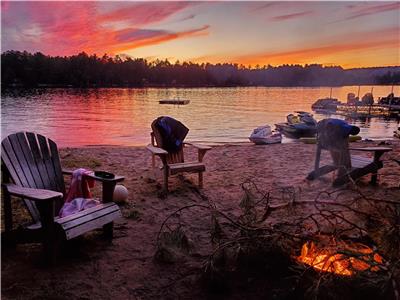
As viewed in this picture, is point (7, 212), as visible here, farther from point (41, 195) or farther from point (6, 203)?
point (41, 195)

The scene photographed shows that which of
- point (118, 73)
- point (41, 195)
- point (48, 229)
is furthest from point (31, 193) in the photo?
point (118, 73)

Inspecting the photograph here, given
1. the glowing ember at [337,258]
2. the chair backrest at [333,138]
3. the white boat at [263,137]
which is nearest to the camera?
the glowing ember at [337,258]

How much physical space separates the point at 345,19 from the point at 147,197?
13.3 feet

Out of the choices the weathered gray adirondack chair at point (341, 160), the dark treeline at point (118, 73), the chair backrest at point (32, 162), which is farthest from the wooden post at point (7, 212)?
the dark treeline at point (118, 73)

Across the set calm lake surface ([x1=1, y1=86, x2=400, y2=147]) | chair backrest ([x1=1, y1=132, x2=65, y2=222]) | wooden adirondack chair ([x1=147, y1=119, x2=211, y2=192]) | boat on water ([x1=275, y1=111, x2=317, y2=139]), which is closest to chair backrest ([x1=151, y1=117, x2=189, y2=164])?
wooden adirondack chair ([x1=147, y1=119, x2=211, y2=192])

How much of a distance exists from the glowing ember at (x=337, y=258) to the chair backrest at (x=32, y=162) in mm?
2305

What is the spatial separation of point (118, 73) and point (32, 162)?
101189mm

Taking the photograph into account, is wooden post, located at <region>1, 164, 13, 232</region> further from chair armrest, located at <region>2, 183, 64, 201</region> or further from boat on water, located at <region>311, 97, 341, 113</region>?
boat on water, located at <region>311, 97, 341, 113</region>

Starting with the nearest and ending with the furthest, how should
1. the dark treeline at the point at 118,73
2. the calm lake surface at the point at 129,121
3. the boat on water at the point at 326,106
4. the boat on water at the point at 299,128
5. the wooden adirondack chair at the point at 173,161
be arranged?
the wooden adirondack chair at the point at 173,161 → the boat on water at the point at 299,128 → the calm lake surface at the point at 129,121 → the boat on water at the point at 326,106 → the dark treeline at the point at 118,73

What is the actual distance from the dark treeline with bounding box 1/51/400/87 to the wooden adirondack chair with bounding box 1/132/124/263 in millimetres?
57709

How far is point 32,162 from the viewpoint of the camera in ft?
11.3

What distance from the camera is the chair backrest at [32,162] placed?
3.16 metres

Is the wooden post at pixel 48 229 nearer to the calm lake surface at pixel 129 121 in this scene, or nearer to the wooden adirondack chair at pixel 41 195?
the wooden adirondack chair at pixel 41 195

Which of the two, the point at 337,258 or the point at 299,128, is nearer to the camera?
the point at 337,258
